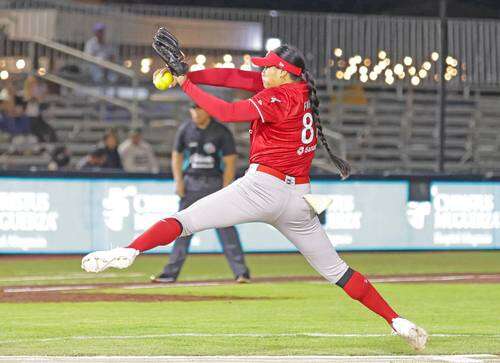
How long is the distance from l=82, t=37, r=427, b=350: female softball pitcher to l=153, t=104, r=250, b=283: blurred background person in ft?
20.7

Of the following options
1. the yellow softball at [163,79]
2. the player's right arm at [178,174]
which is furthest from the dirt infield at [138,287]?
Answer: the yellow softball at [163,79]

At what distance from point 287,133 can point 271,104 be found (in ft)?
1.02

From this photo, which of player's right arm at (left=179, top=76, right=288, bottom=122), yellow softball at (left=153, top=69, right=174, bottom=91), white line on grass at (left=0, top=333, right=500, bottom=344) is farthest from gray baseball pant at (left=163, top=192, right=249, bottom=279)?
yellow softball at (left=153, top=69, right=174, bottom=91)

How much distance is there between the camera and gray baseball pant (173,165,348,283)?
8883mm

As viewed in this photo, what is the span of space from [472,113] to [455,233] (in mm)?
9519

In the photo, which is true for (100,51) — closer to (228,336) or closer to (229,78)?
(228,336)

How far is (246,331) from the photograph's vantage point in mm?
10383

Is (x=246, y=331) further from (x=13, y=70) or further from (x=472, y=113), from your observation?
(x=472, y=113)

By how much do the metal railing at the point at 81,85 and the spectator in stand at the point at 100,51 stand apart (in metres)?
0.13

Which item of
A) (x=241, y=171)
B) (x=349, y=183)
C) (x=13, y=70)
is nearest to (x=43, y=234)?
(x=241, y=171)

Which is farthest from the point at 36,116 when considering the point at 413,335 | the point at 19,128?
the point at 413,335

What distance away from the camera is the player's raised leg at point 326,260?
29.4 feet

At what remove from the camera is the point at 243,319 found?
37.8 feet

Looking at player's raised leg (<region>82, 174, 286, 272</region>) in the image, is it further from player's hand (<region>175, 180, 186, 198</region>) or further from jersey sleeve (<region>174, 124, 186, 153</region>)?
jersey sleeve (<region>174, 124, 186, 153</region>)
